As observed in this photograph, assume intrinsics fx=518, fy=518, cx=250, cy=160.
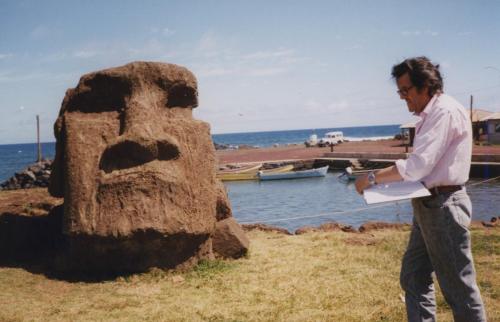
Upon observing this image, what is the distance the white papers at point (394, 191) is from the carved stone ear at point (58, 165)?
569 cm

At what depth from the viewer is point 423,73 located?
11.1 ft

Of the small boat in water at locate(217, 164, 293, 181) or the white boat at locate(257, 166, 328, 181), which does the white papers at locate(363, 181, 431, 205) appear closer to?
the white boat at locate(257, 166, 328, 181)

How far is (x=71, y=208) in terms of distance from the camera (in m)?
7.00

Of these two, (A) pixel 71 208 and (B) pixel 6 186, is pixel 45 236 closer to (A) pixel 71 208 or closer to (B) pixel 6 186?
(A) pixel 71 208

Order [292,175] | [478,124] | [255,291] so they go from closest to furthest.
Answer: [255,291] < [292,175] < [478,124]

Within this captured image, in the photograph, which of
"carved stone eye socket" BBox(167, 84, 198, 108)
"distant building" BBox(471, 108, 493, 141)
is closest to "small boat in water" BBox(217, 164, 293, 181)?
"distant building" BBox(471, 108, 493, 141)

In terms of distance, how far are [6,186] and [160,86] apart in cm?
2773

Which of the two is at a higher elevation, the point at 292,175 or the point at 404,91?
the point at 404,91

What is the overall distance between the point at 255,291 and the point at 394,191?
3.33 meters

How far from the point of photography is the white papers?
10.5ft

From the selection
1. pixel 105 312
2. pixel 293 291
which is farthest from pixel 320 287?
pixel 105 312

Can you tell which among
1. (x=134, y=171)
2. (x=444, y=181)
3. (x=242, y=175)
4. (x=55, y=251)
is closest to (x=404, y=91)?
(x=444, y=181)

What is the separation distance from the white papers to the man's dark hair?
644mm

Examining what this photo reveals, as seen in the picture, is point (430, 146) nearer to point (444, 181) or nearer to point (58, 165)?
point (444, 181)
